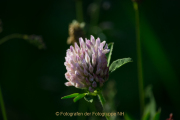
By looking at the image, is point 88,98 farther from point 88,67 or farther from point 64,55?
point 64,55

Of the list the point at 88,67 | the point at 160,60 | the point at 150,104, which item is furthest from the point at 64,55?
the point at 88,67

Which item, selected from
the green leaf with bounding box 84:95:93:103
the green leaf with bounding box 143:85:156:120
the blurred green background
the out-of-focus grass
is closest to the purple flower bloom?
the green leaf with bounding box 84:95:93:103

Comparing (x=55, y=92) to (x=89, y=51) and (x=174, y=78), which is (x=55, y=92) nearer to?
(x=174, y=78)

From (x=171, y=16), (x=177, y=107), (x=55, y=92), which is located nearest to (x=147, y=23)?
(x=171, y=16)

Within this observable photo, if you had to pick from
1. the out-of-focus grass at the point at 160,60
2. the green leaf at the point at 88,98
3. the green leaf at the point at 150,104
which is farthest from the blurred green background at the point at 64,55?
the green leaf at the point at 88,98

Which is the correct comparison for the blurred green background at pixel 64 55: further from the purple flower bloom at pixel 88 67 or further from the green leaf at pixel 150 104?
the purple flower bloom at pixel 88 67
